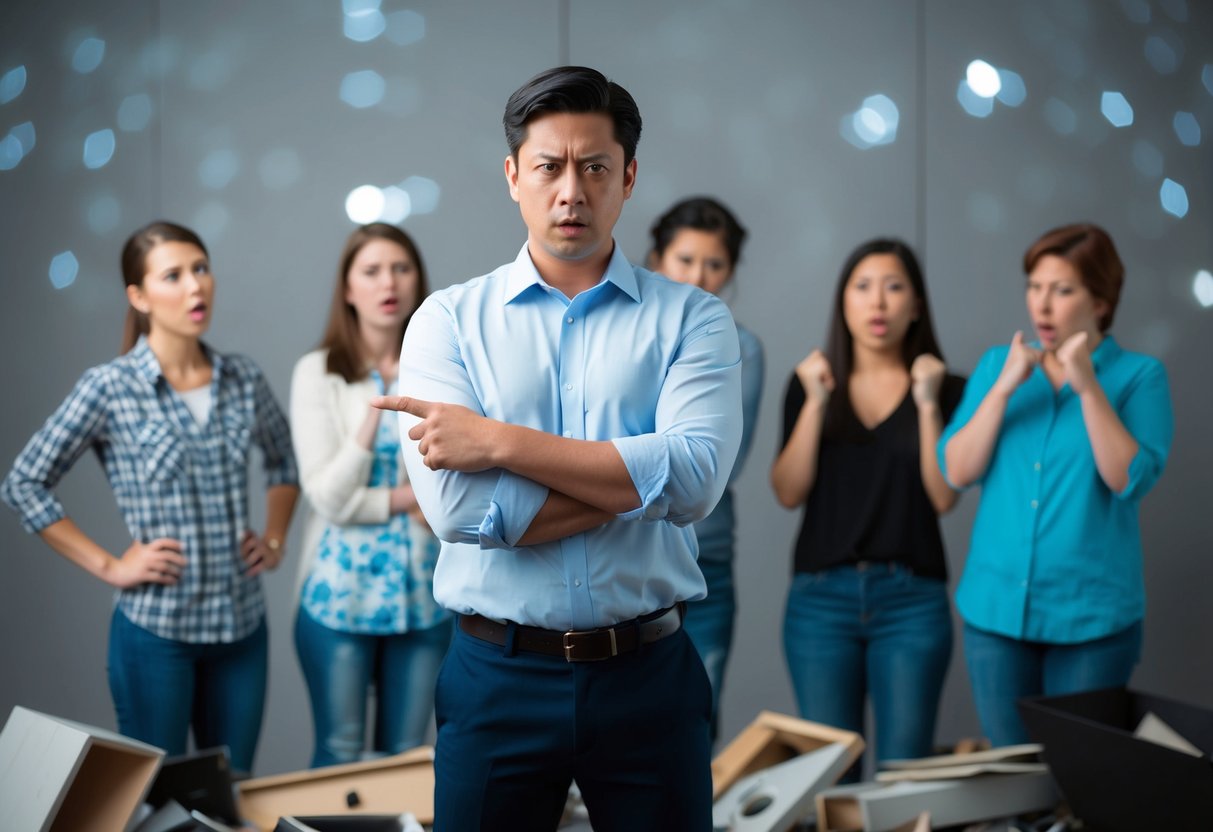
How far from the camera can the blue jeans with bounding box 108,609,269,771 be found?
2.53 metres

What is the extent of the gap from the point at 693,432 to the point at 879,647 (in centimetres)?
136

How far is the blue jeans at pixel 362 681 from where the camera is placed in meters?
2.66

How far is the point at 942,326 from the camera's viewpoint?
3885 mm

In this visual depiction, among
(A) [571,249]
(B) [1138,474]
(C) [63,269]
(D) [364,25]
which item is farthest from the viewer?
(D) [364,25]

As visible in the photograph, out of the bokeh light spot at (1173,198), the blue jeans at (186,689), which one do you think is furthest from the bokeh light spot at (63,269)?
the bokeh light spot at (1173,198)

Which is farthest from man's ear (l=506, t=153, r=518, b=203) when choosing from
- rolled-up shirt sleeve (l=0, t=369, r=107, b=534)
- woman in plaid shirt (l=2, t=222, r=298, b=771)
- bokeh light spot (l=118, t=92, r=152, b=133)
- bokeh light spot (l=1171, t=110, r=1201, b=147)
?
bokeh light spot (l=1171, t=110, r=1201, b=147)

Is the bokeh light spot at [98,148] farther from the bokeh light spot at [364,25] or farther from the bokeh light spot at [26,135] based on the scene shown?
the bokeh light spot at [364,25]

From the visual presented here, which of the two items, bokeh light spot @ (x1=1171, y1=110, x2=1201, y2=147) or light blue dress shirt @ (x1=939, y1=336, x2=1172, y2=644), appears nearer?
light blue dress shirt @ (x1=939, y1=336, x2=1172, y2=644)

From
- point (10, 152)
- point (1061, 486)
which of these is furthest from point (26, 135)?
point (1061, 486)

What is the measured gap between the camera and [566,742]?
152 cm

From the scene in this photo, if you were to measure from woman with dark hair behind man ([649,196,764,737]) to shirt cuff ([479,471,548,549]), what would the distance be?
1.27 m

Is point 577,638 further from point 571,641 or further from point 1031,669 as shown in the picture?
point 1031,669

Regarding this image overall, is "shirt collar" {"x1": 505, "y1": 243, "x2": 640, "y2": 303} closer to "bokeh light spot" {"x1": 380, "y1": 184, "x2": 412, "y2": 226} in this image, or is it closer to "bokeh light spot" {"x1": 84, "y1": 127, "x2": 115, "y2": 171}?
"bokeh light spot" {"x1": 380, "y1": 184, "x2": 412, "y2": 226}

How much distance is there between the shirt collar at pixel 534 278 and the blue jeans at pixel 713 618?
1.25 m
